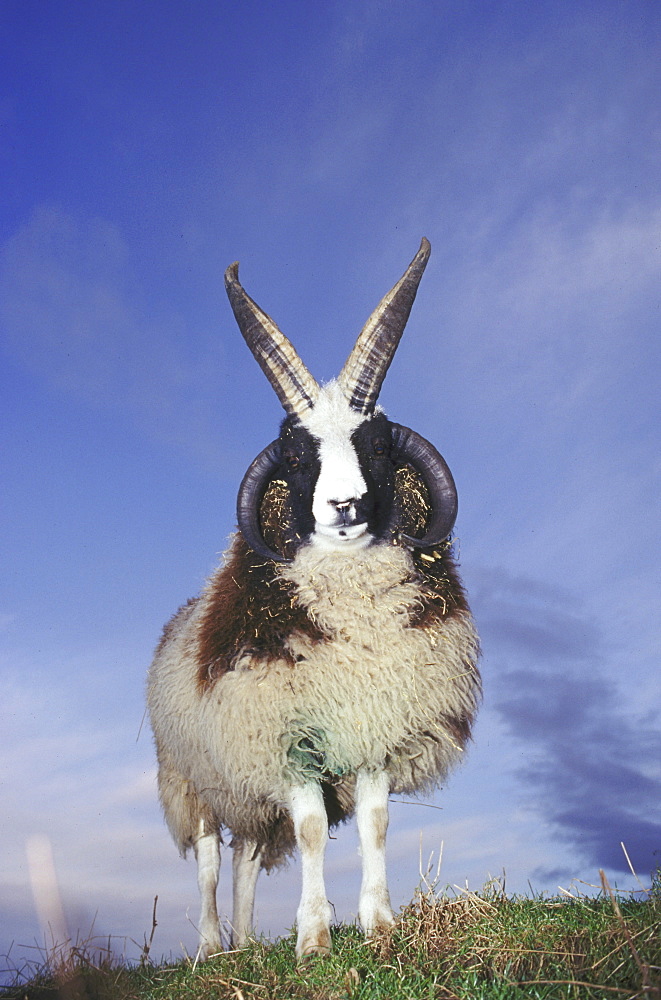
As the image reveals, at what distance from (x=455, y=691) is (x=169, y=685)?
316 cm

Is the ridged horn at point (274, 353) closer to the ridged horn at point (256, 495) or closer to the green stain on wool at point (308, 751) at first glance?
the ridged horn at point (256, 495)

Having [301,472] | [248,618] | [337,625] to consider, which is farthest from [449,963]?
[301,472]

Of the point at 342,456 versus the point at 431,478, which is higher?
the point at 431,478

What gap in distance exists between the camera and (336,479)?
7.14m

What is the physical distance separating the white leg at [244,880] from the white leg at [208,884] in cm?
34

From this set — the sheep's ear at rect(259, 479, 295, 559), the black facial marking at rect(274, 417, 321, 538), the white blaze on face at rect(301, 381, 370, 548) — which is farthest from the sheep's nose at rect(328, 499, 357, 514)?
the sheep's ear at rect(259, 479, 295, 559)

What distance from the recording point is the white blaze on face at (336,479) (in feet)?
23.4

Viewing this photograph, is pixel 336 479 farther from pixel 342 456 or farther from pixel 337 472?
pixel 342 456

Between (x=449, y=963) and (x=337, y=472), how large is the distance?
3666 millimetres

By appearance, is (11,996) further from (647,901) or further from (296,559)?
(647,901)

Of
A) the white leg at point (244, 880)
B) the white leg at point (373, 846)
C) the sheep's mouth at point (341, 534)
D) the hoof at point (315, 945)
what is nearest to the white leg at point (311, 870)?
the hoof at point (315, 945)

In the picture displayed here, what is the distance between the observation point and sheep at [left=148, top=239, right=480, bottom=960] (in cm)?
731

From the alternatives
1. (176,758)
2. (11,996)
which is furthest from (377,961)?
(176,758)

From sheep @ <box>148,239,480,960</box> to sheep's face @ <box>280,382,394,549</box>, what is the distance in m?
0.02
